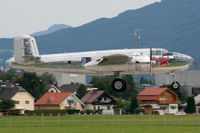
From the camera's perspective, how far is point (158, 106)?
135125mm

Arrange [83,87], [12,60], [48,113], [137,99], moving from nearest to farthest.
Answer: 1. [12,60]
2. [48,113]
3. [137,99]
4. [83,87]

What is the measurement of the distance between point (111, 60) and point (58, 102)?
8304 cm

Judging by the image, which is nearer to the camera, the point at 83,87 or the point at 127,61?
the point at 127,61

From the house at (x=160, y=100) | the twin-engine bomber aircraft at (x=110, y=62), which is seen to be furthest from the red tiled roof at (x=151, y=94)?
the twin-engine bomber aircraft at (x=110, y=62)

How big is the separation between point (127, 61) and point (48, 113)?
73.1 meters

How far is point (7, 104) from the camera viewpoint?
116 m

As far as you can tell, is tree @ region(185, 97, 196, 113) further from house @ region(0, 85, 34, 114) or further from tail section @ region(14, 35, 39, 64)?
tail section @ region(14, 35, 39, 64)

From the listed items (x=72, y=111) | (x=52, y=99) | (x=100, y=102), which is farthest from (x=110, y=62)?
(x=100, y=102)

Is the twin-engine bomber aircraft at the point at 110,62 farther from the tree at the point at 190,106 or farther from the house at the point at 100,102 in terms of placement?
the house at the point at 100,102

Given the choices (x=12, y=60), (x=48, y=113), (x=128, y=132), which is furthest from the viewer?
(x=48, y=113)

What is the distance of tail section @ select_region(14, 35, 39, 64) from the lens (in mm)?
47094

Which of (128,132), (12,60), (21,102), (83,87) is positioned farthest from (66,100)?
(12,60)

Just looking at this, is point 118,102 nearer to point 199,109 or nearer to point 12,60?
point 199,109

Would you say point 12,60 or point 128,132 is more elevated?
point 12,60
